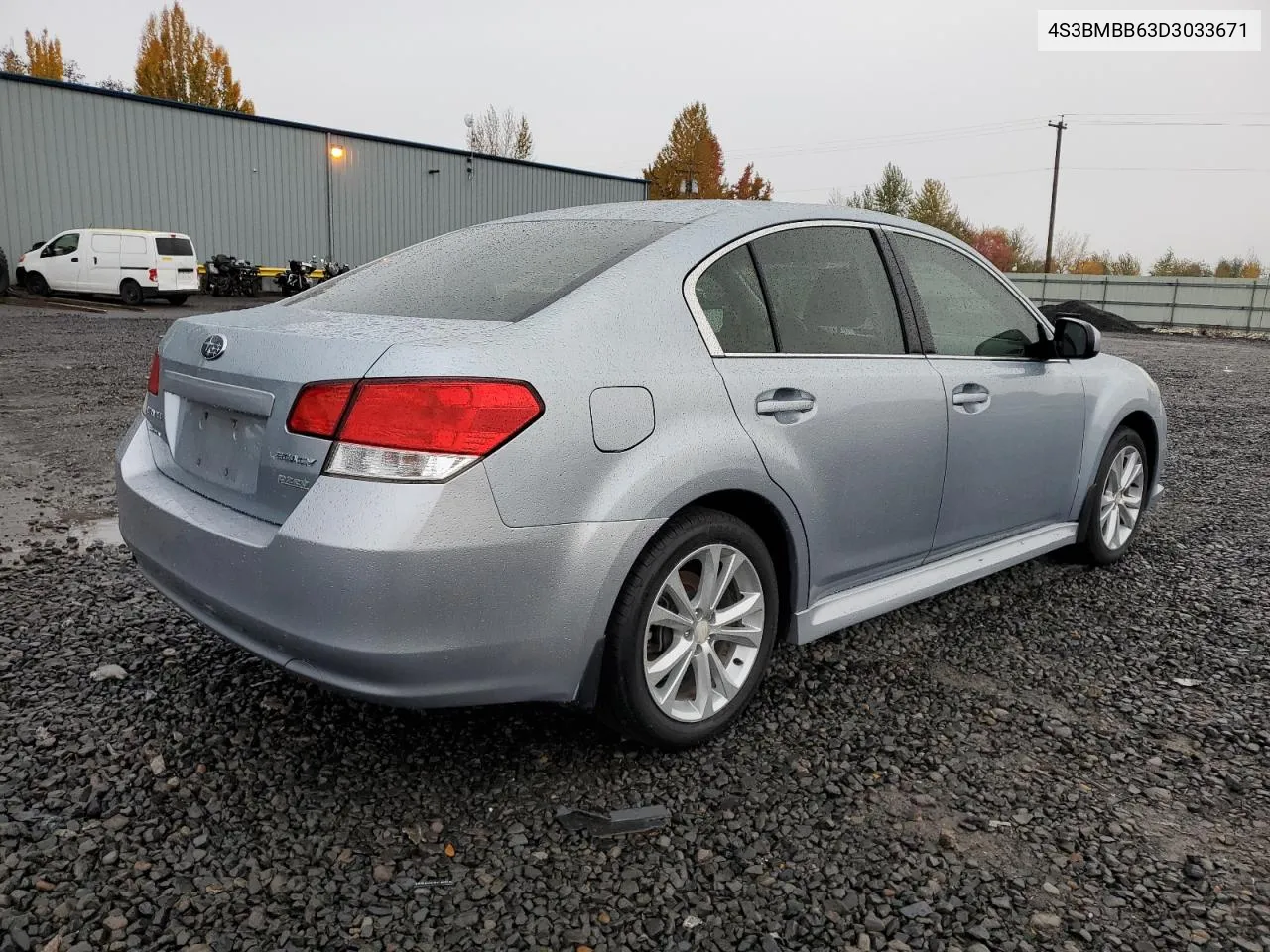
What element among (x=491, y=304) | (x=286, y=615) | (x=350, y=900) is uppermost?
(x=491, y=304)

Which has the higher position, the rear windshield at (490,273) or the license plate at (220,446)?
the rear windshield at (490,273)

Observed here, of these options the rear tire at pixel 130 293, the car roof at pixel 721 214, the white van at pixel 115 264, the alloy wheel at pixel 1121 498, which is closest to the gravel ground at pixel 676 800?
the alloy wheel at pixel 1121 498

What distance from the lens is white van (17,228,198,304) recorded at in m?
24.1

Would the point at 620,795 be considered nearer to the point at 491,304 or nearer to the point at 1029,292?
the point at 491,304

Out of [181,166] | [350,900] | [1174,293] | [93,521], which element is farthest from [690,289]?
[1174,293]

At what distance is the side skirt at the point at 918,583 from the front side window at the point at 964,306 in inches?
30.3

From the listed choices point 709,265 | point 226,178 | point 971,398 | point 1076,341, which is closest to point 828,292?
point 709,265

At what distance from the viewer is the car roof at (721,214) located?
3.09 metres

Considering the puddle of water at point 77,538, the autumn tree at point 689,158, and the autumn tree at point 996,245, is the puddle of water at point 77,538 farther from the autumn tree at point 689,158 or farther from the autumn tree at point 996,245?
the autumn tree at point 996,245

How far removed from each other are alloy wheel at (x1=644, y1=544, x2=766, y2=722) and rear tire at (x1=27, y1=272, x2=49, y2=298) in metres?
27.0

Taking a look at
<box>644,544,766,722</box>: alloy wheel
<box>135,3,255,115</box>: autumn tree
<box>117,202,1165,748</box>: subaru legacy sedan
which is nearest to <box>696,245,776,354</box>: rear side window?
<box>117,202,1165,748</box>: subaru legacy sedan

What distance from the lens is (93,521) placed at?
16.7 feet

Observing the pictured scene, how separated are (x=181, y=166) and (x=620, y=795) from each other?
33416mm

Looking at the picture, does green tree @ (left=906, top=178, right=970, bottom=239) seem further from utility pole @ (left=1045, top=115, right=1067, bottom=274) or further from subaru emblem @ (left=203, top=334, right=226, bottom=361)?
subaru emblem @ (left=203, top=334, right=226, bottom=361)
